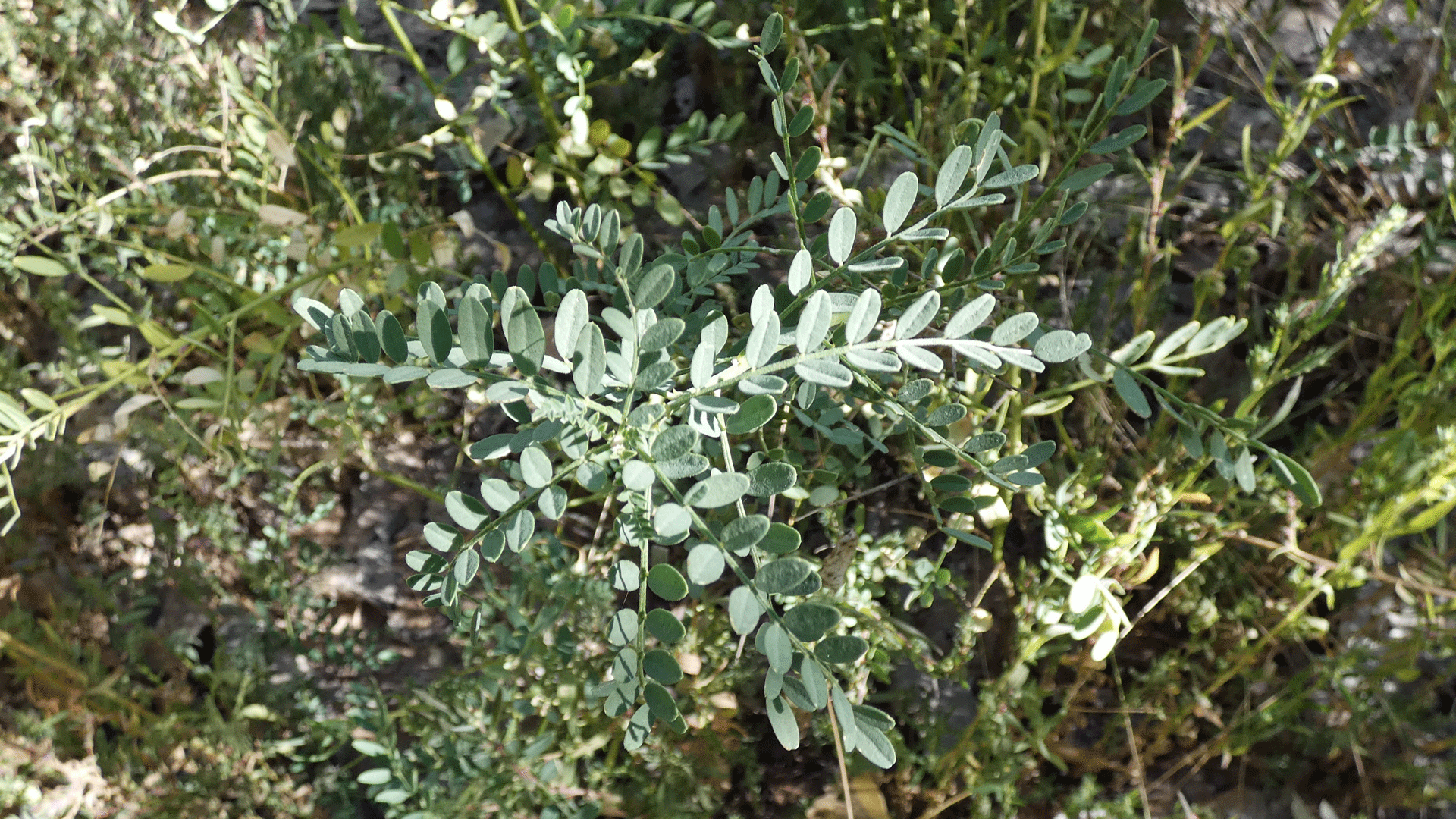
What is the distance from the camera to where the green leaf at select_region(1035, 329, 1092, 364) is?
0.61m

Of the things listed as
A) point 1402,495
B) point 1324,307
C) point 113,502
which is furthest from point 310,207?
point 1402,495

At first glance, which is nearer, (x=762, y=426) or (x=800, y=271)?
(x=800, y=271)

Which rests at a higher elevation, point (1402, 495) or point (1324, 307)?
point (1324, 307)

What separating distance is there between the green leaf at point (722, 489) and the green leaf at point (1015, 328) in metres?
0.21

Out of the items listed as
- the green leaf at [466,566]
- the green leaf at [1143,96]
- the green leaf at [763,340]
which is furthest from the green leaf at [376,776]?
the green leaf at [1143,96]

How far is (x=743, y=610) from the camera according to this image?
53 cm

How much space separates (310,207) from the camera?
143 cm

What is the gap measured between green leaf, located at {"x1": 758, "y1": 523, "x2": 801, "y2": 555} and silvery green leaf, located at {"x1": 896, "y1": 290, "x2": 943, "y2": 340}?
0.14 meters

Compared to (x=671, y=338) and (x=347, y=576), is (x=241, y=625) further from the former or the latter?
(x=671, y=338)

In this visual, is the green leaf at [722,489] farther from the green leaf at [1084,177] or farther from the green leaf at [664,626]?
the green leaf at [1084,177]

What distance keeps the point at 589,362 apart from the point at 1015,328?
0.29 metres

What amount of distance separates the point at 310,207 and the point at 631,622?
44.0 inches

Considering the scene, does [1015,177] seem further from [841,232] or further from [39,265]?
[39,265]

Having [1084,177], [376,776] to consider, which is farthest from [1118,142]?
[376,776]
